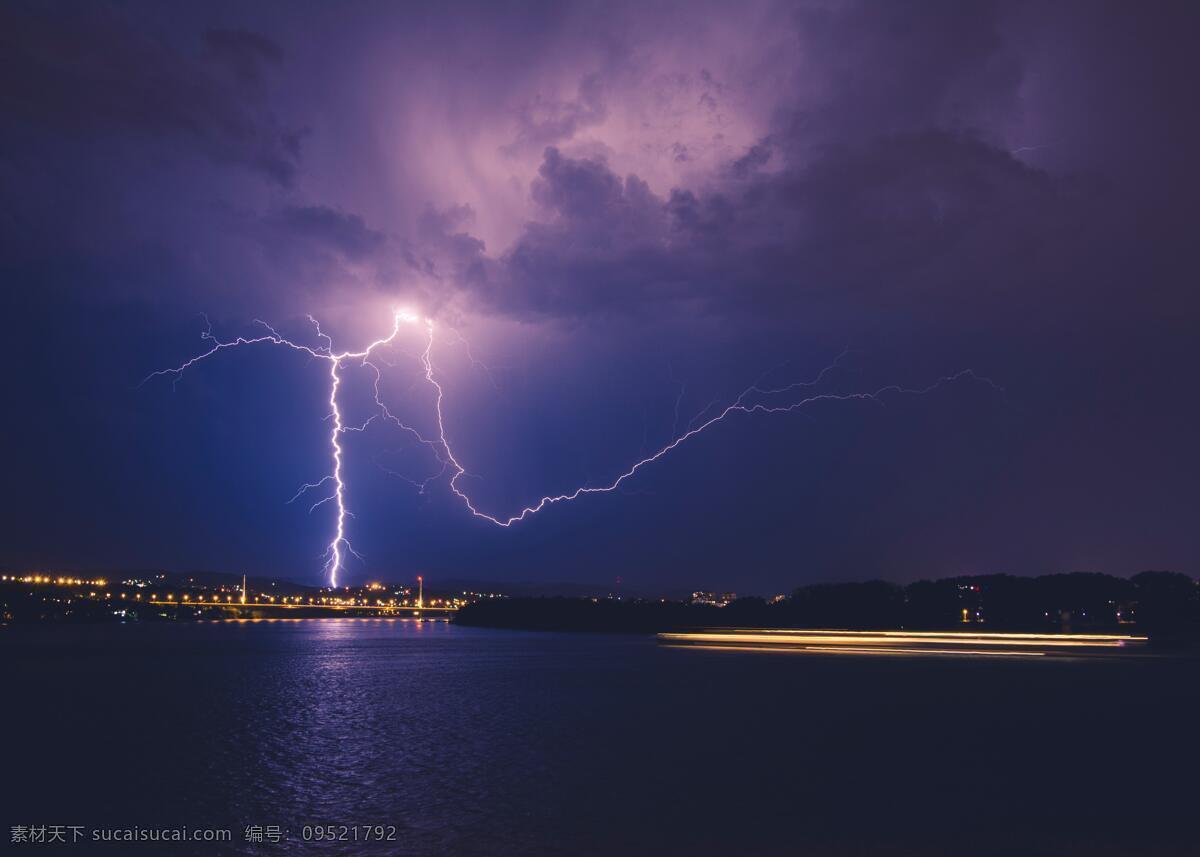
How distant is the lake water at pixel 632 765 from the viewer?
1162 cm

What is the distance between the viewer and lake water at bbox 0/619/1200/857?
11.6 m

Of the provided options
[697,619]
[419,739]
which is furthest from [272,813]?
[697,619]

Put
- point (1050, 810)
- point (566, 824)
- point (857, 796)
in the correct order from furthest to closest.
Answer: point (857, 796)
point (1050, 810)
point (566, 824)

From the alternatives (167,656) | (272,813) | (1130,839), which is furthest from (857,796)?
(167,656)

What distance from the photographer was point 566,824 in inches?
478

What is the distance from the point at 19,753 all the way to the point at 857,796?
55.2ft

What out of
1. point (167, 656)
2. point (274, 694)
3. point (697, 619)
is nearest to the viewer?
point (274, 694)

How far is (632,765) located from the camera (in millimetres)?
16766

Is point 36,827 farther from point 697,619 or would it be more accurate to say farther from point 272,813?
point 697,619

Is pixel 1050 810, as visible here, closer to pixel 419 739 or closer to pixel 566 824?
pixel 566 824

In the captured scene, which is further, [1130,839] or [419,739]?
[419,739]

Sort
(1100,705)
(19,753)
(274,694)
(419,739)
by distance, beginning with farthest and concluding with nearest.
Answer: (274,694) < (1100,705) < (419,739) < (19,753)

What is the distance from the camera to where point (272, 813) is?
515 inches

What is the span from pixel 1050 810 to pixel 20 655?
6679 cm
